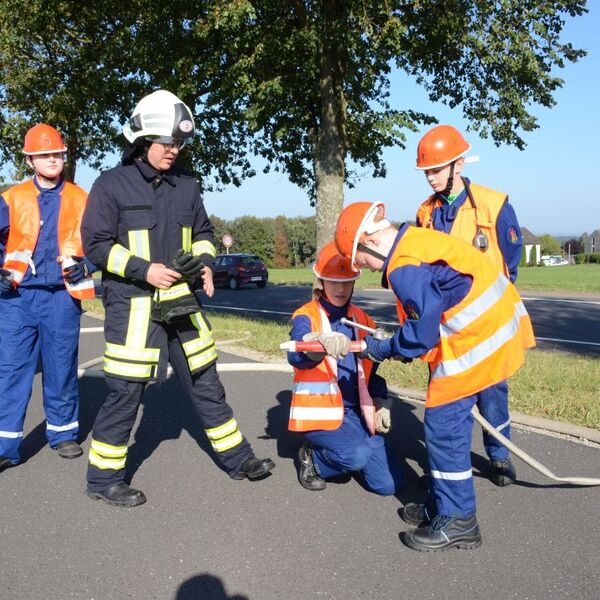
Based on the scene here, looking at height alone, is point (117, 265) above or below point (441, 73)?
below

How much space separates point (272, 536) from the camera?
11.4 feet

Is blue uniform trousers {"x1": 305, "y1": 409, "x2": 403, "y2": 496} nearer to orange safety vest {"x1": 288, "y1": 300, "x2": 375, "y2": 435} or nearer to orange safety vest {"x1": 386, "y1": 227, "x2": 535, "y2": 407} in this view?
orange safety vest {"x1": 288, "y1": 300, "x2": 375, "y2": 435}

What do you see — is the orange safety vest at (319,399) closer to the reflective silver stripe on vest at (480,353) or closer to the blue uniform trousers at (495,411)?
the blue uniform trousers at (495,411)

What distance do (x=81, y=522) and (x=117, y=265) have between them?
137 centimetres

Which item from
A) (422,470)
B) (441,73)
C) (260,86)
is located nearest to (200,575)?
(422,470)

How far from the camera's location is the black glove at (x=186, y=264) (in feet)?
12.4

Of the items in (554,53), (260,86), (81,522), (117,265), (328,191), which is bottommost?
(81,522)

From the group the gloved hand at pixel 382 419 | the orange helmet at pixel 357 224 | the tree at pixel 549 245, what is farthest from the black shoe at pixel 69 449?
the tree at pixel 549 245

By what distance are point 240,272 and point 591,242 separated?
11396 cm

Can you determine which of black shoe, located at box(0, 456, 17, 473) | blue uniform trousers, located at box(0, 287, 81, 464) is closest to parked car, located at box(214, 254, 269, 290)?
blue uniform trousers, located at box(0, 287, 81, 464)

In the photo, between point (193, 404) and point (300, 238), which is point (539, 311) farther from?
point (300, 238)

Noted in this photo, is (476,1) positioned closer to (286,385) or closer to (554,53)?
(554,53)

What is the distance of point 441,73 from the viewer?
42.9ft

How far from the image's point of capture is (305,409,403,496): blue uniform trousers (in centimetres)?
396
